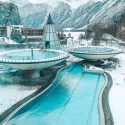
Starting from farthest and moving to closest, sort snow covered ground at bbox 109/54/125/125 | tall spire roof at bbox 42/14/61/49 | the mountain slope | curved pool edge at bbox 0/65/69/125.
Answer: the mountain slope < tall spire roof at bbox 42/14/61/49 < curved pool edge at bbox 0/65/69/125 < snow covered ground at bbox 109/54/125/125

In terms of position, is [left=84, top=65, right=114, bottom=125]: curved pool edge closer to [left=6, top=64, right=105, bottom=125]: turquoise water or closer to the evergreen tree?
[left=6, top=64, right=105, bottom=125]: turquoise water

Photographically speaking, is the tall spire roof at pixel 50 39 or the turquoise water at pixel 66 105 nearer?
the turquoise water at pixel 66 105

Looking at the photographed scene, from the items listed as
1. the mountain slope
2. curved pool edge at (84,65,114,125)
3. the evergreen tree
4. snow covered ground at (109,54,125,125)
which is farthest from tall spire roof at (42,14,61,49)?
the mountain slope

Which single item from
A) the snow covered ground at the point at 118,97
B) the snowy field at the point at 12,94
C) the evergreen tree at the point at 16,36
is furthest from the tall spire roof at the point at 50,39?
the evergreen tree at the point at 16,36

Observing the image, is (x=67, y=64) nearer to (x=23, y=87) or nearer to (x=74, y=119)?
(x=23, y=87)

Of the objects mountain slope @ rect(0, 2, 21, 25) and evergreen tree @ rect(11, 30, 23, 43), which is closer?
evergreen tree @ rect(11, 30, 23, 43)

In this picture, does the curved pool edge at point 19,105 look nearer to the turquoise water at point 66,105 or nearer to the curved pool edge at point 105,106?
the turquoise water at point 66,105
